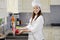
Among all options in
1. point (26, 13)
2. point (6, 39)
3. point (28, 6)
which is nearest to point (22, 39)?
point (6, 39)

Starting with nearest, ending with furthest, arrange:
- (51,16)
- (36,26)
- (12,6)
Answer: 1. (36,26)
2. (12,6)
3. (51,16)

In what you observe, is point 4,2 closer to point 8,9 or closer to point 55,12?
point 8,9

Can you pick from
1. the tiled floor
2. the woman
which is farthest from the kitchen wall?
the woman

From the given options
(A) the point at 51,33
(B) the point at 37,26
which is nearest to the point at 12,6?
(A) the point at 51,33

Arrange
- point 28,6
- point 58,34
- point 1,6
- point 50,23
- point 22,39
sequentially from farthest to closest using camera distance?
point 50,23 → point 28,6 → point 58,34 → point 1,6 → point 22,39

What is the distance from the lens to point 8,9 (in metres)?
4.01

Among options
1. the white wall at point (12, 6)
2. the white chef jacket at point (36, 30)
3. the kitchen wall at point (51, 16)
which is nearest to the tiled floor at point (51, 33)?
the kitchen wall at point (51, 16)

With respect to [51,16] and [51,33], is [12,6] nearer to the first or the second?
[51,33]

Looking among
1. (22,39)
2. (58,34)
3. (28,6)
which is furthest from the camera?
(28,6)

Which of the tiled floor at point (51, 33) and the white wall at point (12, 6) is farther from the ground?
the white wall at point (12, 6)

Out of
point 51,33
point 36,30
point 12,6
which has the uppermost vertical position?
point 12,6

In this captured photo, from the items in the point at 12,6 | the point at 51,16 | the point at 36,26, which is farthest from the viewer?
the point at 51,16

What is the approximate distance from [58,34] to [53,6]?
1.07 meters

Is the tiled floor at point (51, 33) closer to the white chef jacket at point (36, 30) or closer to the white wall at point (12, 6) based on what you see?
the white wall at point (12, 6)
